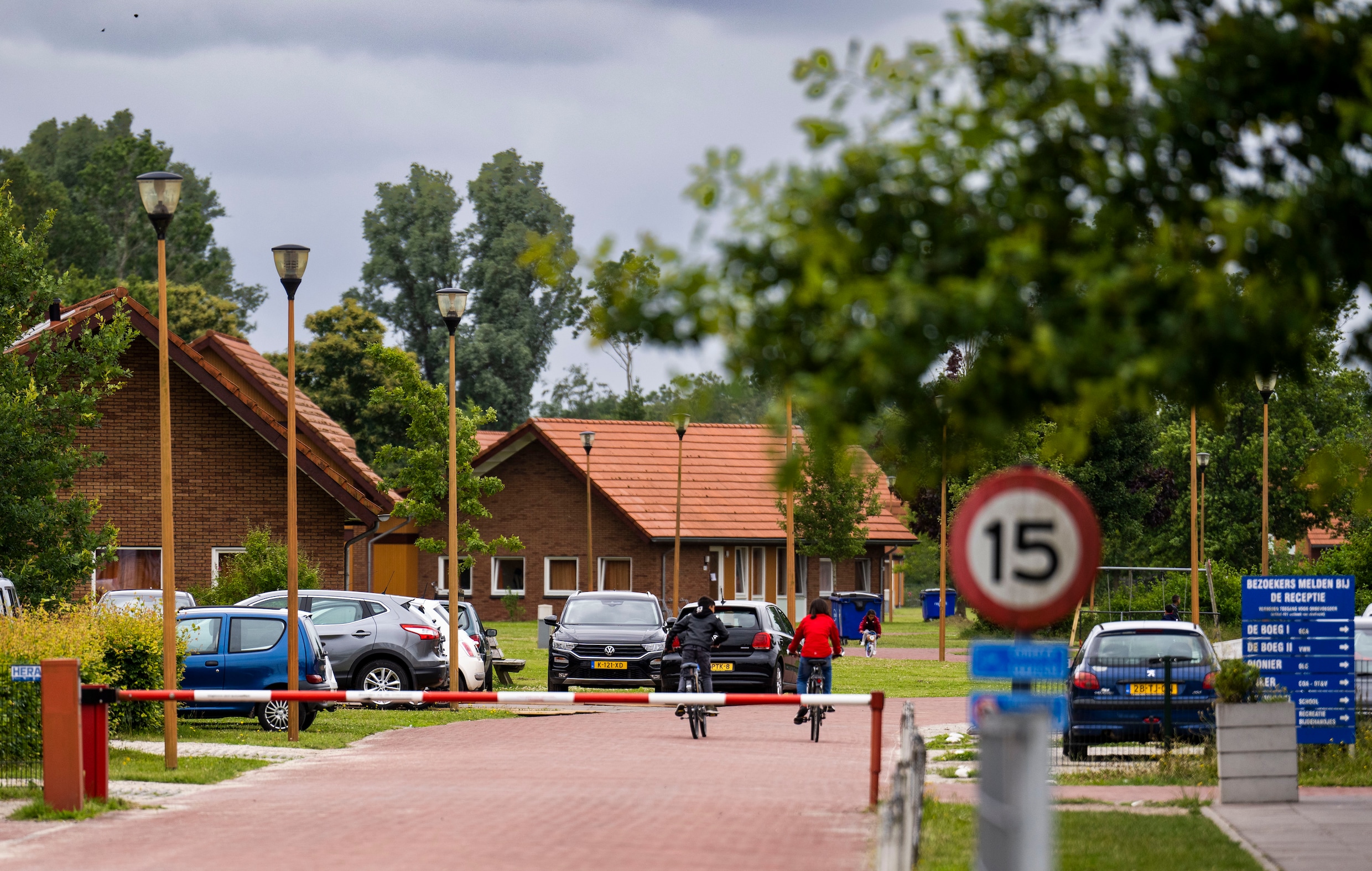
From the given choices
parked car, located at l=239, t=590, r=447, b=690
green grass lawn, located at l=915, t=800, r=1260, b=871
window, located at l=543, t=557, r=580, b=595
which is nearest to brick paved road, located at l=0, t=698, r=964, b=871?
green grass lawn, located at l=915, t=800, r=1260, b=871

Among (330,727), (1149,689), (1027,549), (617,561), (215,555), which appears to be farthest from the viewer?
(617,561)

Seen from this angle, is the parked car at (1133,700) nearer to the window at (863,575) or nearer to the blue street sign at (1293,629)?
the blue street sign at (1293,629)

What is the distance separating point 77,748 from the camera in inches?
484

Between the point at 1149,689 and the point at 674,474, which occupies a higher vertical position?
the point at 674,474

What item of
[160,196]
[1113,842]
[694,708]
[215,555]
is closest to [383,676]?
[694,708]

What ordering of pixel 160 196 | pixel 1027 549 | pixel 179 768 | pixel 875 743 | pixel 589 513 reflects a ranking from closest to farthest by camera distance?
pixel 1027 549, pixel 875 743, pixel 179 768, pixel 160 196, pixel 589 513

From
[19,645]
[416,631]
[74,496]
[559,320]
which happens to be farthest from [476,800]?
[559,320]

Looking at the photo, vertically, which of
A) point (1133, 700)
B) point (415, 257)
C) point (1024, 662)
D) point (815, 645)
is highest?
point (415, 257)

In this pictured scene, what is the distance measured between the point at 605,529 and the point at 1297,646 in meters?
40.5

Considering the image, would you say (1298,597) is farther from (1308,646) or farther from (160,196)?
(160,196)

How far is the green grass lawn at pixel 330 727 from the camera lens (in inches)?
721

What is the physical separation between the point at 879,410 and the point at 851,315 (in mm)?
445

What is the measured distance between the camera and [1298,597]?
16.1 metres

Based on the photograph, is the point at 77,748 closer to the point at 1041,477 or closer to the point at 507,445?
the point at 1041,477
